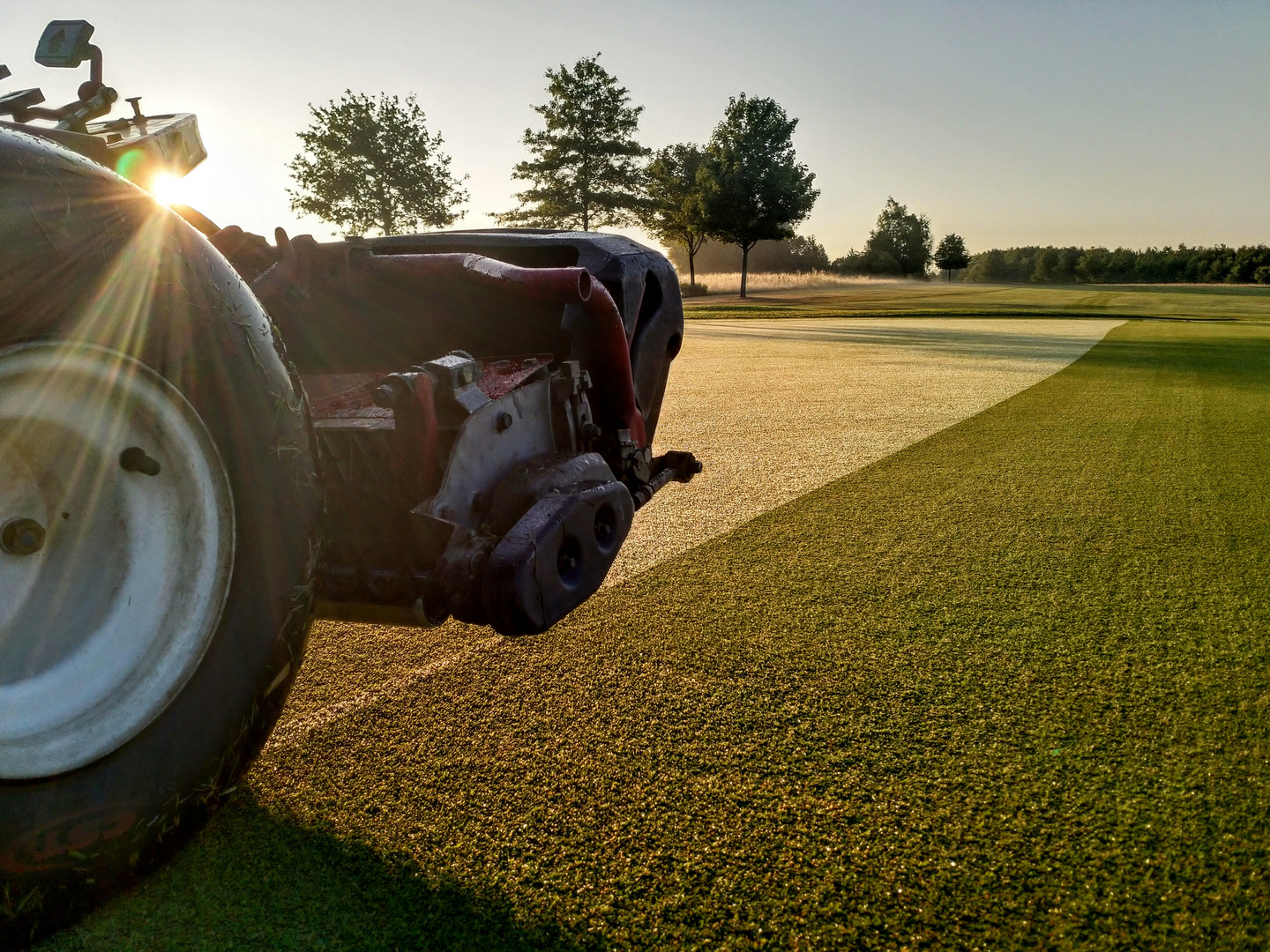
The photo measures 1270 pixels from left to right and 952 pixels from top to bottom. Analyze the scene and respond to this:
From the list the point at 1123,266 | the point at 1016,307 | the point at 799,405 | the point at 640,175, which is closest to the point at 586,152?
the point at 640,175

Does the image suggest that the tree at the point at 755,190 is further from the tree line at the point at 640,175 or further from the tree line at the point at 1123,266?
the tree line at the point at 1123,266

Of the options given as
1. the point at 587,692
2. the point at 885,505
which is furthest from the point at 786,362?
the point at 587,692

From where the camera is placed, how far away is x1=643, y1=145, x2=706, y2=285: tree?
5019 centimetres

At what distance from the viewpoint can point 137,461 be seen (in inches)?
47.0

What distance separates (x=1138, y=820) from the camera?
5.28ft

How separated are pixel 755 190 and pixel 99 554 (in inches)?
2075

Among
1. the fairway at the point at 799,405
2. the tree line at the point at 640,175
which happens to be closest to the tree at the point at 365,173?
the tree line at the point at 640,175

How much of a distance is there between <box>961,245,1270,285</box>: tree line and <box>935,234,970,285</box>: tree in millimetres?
1874

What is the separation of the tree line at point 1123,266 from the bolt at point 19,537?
279 feet

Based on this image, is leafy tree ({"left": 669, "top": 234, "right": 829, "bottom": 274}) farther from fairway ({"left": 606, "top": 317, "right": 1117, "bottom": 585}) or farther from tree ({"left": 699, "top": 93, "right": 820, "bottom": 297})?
fairway ({"left": 606, "top": 317, "right": 1117, "bottom": 585})

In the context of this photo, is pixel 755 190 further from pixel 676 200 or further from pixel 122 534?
pixel 122 534

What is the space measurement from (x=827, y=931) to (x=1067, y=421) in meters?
6.25

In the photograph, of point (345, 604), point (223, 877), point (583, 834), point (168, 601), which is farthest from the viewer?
point (345, 604)

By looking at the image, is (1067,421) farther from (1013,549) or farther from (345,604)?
(345,604)
